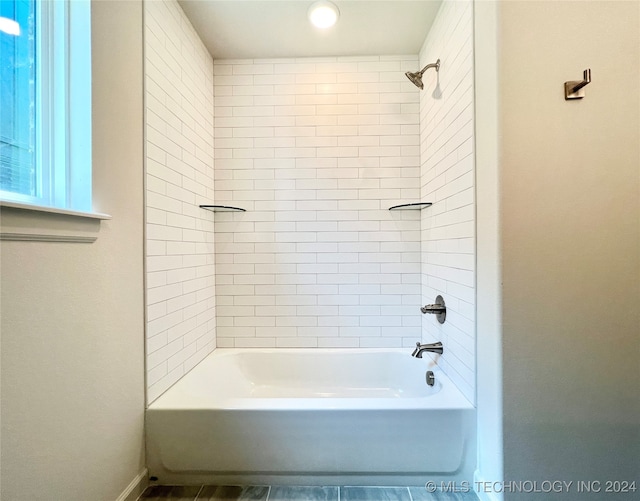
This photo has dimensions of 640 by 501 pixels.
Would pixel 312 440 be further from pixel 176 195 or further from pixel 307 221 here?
pixel 176 195

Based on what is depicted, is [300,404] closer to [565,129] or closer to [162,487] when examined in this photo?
[162,487]

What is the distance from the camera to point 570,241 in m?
1.07

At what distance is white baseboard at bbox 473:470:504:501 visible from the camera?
3.67ft

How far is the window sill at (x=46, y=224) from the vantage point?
0.76 metres

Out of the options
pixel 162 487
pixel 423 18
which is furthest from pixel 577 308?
pixel 162 487

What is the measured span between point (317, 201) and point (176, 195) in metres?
0.92

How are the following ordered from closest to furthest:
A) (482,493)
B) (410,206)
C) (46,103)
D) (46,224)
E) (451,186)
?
(46,224), (46,103), (482,493), (451,186), (410,206)

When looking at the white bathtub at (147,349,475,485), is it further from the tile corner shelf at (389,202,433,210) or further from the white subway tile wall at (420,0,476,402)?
the tile corner shelf at (389,202,433,210)

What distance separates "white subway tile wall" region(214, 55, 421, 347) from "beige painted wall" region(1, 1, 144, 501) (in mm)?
796

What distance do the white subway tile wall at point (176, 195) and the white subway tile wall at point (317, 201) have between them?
158mm

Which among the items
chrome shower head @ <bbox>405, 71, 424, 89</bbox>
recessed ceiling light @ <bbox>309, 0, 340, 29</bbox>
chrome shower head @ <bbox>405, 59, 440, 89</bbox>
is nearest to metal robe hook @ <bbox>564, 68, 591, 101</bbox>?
chrome shower head @ <bbox>405, 59, 440, 89</bbox>

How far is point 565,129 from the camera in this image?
107cm

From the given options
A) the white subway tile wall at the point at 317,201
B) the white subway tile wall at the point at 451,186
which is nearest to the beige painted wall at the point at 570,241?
the white subway tile wall at the point at 451,186

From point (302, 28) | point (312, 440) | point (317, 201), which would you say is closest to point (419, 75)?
point (302, 28)
